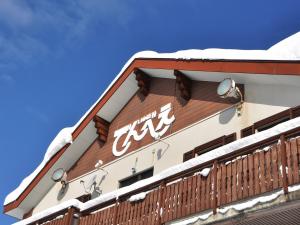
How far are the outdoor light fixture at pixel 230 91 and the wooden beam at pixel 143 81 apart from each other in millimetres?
4509

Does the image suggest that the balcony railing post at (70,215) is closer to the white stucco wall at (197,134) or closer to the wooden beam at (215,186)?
the white stucco wall at (197,134)

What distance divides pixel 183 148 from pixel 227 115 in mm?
1728

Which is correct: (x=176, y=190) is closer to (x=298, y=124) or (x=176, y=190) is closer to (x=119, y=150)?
(x=298, y=124)

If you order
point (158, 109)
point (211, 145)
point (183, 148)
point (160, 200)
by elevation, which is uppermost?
point (158, 109)

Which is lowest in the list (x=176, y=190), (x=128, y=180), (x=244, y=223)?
(x=244, y=223)

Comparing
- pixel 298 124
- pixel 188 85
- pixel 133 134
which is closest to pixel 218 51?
pixel 188 85

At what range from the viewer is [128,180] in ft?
54.0

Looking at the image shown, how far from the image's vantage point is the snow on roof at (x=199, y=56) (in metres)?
12.6

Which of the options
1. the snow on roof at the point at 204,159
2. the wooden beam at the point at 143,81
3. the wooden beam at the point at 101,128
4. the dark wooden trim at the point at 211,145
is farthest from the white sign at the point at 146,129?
the snow on roof at the point at 204,159

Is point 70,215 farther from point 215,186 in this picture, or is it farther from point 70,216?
point 215,186

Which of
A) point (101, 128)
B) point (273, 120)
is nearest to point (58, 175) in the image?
point (101, 128)

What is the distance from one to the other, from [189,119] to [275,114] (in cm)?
336

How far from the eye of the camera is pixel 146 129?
17.1 meters

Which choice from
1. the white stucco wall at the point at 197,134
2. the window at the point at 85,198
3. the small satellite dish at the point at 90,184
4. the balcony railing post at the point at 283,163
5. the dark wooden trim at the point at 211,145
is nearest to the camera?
the balcony railing post at the point at 283,163
